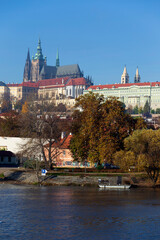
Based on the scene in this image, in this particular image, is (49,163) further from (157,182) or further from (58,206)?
(58,206)

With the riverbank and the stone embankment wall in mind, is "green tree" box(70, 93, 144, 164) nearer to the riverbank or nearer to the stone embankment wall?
the riverbank

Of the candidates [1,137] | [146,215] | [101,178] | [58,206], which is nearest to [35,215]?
[58,206]

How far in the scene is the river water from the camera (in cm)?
3625

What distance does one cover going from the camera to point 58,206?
4719cm

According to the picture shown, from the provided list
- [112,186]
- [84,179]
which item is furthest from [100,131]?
[112,186]

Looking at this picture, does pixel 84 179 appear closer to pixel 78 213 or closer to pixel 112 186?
pixel 112 186

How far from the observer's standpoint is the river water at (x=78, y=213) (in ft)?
119

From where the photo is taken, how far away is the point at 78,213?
43.8m

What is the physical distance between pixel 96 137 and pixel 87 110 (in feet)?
13.3

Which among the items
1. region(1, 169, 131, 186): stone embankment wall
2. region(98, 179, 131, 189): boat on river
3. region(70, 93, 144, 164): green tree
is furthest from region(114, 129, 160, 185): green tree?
region(70, 93, 144, 164): green tree

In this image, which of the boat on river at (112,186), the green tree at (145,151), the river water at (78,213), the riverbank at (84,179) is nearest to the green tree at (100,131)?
the riverbank at (84,179)

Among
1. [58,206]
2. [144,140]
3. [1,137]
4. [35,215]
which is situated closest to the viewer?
[35,215]

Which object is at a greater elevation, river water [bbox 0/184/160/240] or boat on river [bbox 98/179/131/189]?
boat on river [bbox 98/179/131/189]

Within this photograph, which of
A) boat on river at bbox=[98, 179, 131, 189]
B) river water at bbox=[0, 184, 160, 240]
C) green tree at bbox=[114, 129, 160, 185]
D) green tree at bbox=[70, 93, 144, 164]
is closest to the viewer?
river water at bbox=[0, 184, 160, 240]
